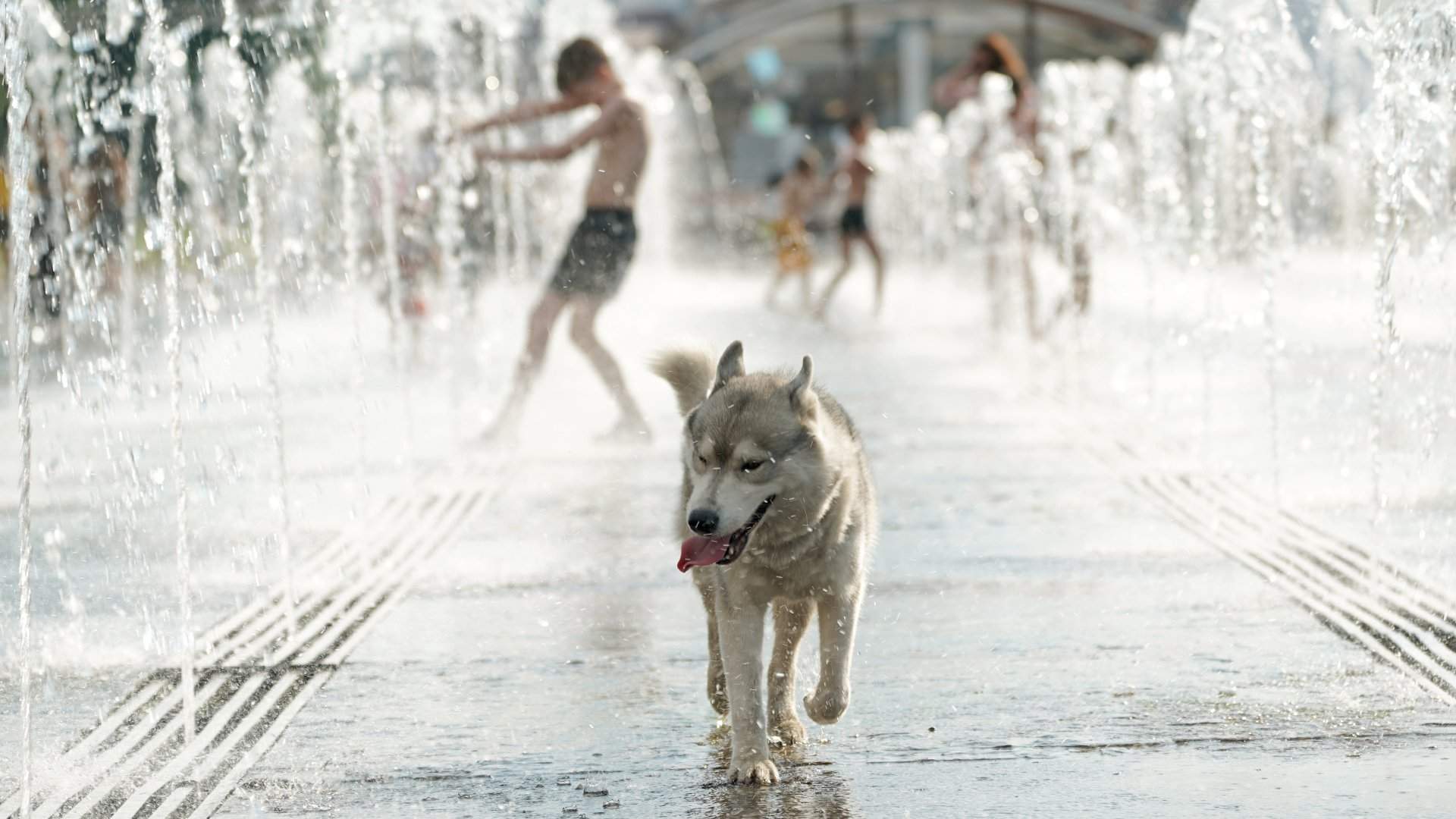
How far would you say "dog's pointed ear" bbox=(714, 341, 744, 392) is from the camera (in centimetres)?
548

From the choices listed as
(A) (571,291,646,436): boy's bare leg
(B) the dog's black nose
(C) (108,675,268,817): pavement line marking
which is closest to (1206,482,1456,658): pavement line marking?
(B) the dog's black nose

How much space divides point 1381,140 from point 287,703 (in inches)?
257

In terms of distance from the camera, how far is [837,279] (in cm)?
2080

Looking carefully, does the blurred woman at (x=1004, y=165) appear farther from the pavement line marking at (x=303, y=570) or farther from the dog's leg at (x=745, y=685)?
the dog's leg at (x=745, y=685)

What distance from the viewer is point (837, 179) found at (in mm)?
22875

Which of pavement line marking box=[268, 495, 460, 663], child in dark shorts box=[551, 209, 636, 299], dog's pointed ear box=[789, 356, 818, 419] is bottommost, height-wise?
pavement line marking box=[268, 495, 460, 663]

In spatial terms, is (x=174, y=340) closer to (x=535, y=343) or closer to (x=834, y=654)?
(x=834, y=654)

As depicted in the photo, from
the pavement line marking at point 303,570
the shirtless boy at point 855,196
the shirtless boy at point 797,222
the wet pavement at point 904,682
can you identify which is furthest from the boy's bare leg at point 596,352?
the shirtless boy at point 797,222

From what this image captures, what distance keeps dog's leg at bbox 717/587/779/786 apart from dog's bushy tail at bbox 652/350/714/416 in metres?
0.78

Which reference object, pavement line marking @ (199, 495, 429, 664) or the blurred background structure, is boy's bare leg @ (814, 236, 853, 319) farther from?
the blurred background structure

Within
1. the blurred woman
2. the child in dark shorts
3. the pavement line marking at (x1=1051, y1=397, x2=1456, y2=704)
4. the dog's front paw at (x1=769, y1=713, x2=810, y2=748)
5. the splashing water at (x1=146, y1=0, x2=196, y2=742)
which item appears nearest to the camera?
the dog's front paw at (x1=769, y1=713, x2=810, y2=748)

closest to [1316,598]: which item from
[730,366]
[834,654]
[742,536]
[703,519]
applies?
[834,654]

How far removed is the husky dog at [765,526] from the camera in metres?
5.15

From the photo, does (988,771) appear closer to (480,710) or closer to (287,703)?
(480,710)
